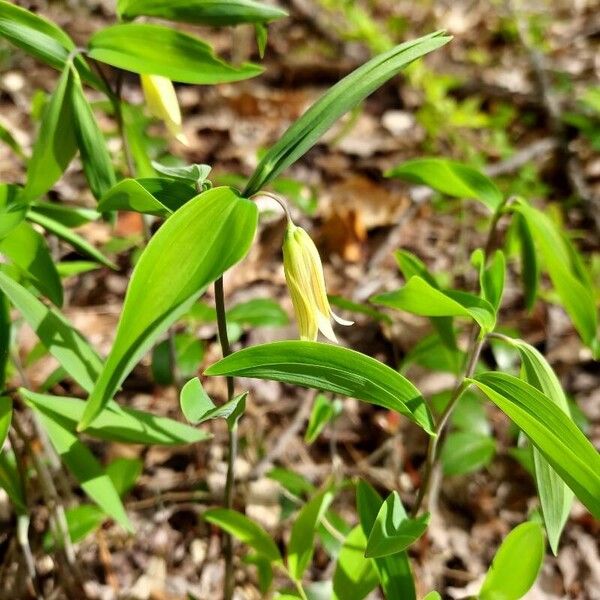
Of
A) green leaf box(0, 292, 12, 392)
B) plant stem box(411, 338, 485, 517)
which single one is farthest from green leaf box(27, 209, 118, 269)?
plant stem box(411, 338, 485, 517)

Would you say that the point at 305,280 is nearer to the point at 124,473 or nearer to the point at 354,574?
the point at 354,574

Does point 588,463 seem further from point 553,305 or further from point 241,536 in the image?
point 553,305

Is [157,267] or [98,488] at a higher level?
[157,267]

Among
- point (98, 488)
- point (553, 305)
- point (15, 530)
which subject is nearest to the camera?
point (98, 488)

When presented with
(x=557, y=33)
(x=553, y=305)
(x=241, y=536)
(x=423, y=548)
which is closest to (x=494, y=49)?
(x=557, y=33)

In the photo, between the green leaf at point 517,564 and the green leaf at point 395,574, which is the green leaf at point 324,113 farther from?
the green leaf at point 517,564

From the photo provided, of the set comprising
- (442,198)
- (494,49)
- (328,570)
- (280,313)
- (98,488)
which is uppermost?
(494,49)
